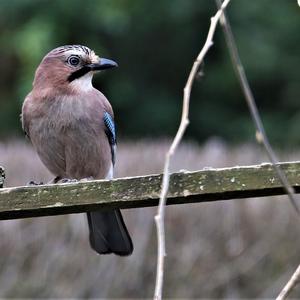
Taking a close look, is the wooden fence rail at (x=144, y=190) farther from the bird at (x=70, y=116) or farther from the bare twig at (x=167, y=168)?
the bird at (x=70, y=116)

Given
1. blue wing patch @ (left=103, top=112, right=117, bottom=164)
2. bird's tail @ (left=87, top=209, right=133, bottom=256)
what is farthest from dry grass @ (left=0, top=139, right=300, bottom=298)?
bird's tail @ (left=87, top=209, right=133, bottom=256)

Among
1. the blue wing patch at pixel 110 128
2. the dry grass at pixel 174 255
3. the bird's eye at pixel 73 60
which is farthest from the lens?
the dry grass at pixel 174 255

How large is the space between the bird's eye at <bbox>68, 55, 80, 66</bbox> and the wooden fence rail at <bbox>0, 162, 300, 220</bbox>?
2.14 m

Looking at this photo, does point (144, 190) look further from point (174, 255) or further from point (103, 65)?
point (174, 255)

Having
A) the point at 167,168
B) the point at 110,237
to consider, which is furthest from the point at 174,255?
the point at 167,168

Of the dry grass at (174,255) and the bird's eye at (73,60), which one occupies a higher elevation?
the bird's eye at (73,60)

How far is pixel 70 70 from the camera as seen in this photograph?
5.29 meters

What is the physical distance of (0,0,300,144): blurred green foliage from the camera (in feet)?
42.4

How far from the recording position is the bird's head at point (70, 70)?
5.19 metres

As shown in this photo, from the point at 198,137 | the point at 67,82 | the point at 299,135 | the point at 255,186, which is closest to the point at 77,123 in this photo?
the point at 67,82

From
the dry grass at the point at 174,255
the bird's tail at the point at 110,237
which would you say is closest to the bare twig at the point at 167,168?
the bird's tail at the point at 110,237

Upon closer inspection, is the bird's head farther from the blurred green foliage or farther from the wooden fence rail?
the blurred green foliage

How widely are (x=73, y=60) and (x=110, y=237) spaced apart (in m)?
1.15

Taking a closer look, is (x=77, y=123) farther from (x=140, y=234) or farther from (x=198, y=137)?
(x=198, y=137)
